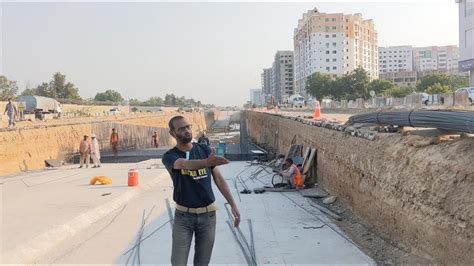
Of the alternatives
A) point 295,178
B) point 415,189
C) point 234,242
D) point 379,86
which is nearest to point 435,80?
point 379,86

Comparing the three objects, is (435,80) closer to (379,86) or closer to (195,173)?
(379,86)

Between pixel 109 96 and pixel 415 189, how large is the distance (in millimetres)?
117980

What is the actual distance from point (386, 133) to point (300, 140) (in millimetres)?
9131

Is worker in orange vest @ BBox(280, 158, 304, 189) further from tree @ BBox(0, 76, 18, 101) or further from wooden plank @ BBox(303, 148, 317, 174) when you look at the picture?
tree @ BBox(0, 76, 18, 101)

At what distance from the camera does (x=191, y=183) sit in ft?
12.6

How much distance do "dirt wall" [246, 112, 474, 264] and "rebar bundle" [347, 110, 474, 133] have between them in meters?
0.29

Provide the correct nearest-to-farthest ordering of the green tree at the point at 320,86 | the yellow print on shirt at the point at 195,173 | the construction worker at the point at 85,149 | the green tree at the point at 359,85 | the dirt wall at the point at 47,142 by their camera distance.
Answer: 1. the yellow print on shirt at the point at 195,173
2. the construction worker at the point at 85,149
3. the dirt wall at the point at 47,142
4. the green tree at the point at 359,85
5. the green tree at the point at 320,86

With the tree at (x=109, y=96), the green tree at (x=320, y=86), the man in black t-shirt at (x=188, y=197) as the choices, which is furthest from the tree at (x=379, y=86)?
the tree at (x=109, y=96)

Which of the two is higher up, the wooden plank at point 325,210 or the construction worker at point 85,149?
the construction worker at point 85,149

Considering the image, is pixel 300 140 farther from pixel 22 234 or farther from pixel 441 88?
pixel 441 88

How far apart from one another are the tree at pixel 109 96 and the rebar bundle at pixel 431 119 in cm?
11334

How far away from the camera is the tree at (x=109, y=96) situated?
117 meters

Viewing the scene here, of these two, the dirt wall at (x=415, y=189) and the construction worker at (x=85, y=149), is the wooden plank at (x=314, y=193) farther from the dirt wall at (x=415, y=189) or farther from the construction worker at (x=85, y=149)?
the construction worker at (x=85, y=149)

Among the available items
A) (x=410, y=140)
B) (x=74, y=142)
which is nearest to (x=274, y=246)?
(x=410, y=140)
